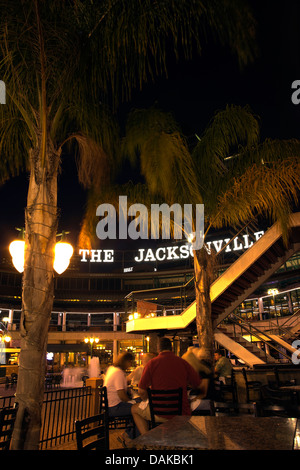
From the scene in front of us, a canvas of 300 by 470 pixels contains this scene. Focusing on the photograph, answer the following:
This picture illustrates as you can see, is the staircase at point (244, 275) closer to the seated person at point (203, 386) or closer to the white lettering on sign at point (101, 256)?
the seated person at point (203, 386)

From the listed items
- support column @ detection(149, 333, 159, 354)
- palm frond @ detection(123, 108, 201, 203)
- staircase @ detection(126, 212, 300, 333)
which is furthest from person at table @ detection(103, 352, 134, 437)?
support column @ detection(149, 333, 159, 354)

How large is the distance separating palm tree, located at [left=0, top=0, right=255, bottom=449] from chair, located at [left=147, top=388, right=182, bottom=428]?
1.41m

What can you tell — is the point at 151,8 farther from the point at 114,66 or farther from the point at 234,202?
the point at 234,202

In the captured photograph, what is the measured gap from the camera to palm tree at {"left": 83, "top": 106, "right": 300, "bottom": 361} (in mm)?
8992

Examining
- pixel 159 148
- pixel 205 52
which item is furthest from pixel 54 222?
pixel 159 148

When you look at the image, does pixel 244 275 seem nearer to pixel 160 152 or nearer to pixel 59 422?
pixel 160 152

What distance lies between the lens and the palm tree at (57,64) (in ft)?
13.0

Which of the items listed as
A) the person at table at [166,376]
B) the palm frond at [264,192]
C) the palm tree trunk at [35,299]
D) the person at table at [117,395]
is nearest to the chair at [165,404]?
the person at table at [166,376]

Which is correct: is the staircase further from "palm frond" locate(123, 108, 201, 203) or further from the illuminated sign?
the illuminated sign

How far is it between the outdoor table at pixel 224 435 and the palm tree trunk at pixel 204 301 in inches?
252

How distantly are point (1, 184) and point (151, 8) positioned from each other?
453cm

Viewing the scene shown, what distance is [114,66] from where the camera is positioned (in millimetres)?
4871

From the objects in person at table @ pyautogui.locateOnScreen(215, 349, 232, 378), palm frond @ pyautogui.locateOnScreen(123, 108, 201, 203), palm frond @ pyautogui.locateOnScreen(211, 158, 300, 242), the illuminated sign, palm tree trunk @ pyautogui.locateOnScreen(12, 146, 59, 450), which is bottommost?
person at table @ pyautogui.locateOnScreen(215, 349, 232, 378)
